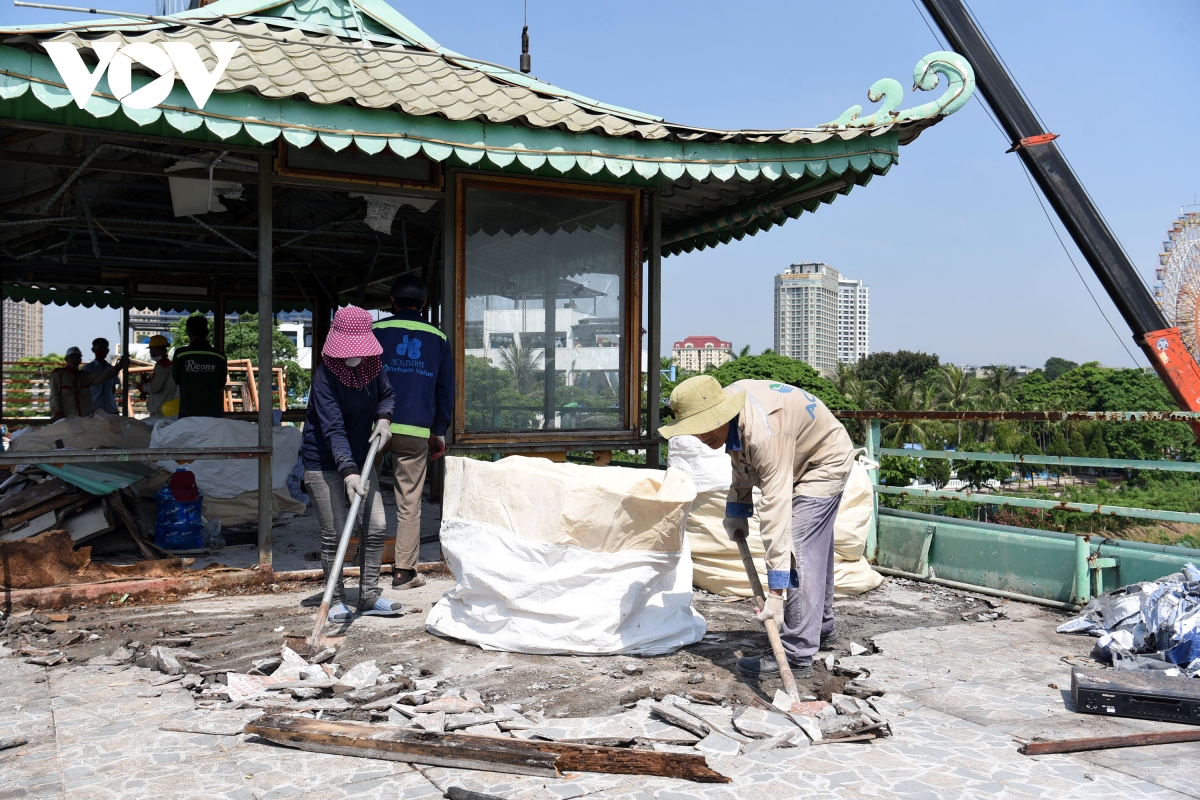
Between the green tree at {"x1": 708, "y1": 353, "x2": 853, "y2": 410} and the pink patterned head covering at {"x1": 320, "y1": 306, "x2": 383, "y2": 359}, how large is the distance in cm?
3124

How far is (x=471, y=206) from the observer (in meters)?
6.45

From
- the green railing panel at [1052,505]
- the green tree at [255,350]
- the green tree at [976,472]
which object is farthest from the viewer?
the green tree at [255,350]

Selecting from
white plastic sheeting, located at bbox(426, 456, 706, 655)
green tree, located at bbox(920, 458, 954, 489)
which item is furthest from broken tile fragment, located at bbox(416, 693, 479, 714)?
green tree, located at bbox(920, 458, 954, 489)

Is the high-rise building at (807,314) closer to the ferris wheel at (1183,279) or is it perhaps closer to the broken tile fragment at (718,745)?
the ferris wheel at (1183,279)

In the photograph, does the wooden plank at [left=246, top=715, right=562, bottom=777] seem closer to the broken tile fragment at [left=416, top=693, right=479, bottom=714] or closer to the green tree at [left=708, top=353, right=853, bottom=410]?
the broken tile fragment at [left=416, top=693, right=479, bottom=714]

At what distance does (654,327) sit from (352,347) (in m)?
2.82

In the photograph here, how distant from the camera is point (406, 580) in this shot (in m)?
5.92

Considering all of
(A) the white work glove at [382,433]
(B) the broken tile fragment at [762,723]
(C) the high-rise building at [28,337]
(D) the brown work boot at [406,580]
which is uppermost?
(C) the high-rise building at [28,337]

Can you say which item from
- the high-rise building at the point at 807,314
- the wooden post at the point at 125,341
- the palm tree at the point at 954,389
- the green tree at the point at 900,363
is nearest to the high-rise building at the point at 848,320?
the high-rise building at the point at 807,314

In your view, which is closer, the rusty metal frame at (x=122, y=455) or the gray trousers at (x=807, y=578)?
the gray trousers at (x=807, y=578)

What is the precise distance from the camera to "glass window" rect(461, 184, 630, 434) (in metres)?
6.49

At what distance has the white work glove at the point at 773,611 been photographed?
3.84 metres

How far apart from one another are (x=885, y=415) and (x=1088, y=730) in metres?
3.40

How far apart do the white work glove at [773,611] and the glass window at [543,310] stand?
311 centimetres
